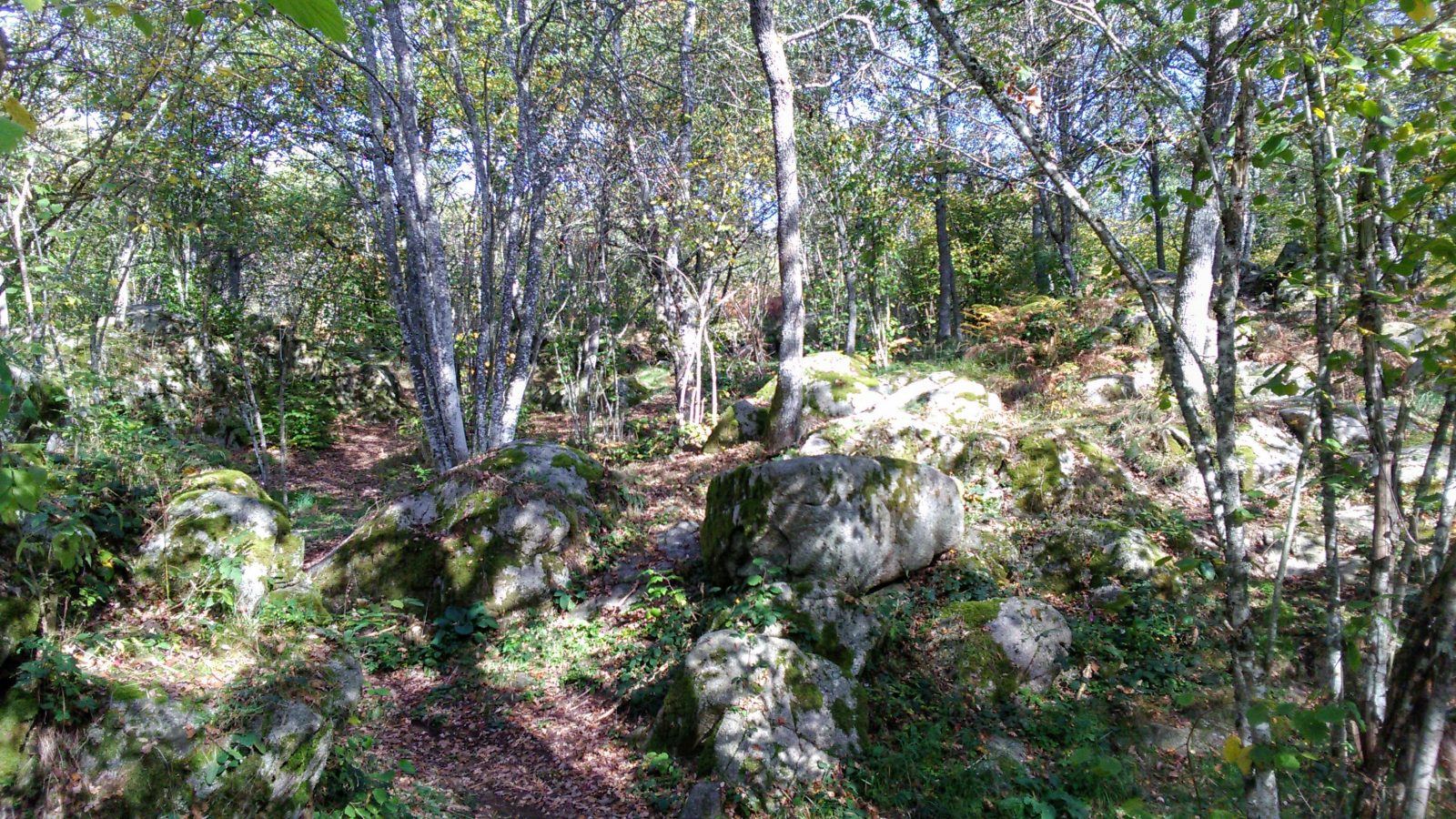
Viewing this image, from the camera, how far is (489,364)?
959 centimetres

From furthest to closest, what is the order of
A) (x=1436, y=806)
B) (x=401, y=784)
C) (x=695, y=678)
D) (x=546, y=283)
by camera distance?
(x=546, y=283) < (x=695, y=678) < (x=401, y=784) < (x=1436, y=806)

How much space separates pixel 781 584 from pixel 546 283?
7274 millimetres

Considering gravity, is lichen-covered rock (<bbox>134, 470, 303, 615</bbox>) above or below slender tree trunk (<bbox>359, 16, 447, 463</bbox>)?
below

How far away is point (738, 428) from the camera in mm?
10000

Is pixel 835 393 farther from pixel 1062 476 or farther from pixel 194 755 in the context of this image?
pixel 194 755

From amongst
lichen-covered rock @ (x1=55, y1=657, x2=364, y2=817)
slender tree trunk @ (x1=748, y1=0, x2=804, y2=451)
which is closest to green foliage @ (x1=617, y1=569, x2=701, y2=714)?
lichen-covered rock @ (x1=55, y1=657, x2=364, y2=817)

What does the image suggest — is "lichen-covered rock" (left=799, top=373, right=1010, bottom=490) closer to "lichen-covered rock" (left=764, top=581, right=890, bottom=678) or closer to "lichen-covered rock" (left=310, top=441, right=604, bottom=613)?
"lichen-covered rock" (left=764, top=581, right=890, bottom=678)

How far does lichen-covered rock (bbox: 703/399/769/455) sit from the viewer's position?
991 centimetres

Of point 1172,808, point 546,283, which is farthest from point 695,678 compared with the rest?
point 546,283

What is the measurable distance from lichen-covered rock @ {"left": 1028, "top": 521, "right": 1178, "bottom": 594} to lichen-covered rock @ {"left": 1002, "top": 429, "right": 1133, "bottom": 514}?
0.45 meters

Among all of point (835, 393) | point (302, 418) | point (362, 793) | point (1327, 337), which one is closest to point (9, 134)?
point (1327, 337)

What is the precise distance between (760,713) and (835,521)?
2.03 metres

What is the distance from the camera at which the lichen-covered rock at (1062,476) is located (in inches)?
273

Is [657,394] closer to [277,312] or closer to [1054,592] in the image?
[277,312]
